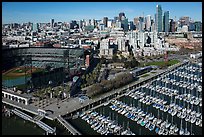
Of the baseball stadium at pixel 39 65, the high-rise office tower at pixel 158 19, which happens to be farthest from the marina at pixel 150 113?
the high-rise office tower at pixel 158 19

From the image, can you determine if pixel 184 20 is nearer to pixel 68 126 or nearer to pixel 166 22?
pixel 166 22

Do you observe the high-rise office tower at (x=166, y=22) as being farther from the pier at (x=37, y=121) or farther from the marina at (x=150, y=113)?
the pier at (x=37, y=121)

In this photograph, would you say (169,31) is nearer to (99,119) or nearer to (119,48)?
(119,48)

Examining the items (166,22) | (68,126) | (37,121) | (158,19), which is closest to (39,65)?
(37,121)

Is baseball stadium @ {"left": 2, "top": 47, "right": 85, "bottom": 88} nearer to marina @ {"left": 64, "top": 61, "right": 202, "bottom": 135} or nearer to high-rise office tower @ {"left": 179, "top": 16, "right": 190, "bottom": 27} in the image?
marina @ {"left": 64, "top": 61, "right": 202, "bottom": 135}

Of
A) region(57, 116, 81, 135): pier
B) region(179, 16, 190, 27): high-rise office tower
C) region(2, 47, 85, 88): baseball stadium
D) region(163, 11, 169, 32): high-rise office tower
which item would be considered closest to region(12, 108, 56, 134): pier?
region(57, 116, 81, 135): pier
